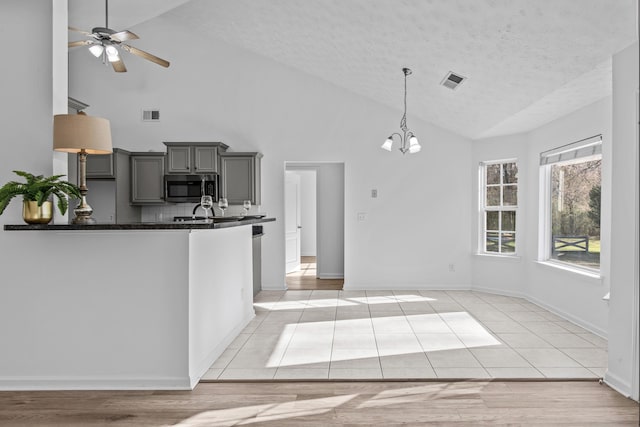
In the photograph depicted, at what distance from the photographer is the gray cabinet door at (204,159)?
6348 millimetres

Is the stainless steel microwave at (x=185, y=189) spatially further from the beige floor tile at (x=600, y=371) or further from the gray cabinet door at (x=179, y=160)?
the beige floor tile at (x=600, y=371)

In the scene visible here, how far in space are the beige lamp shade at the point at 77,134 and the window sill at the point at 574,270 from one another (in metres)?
4.48

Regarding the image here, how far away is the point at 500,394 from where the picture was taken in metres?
2.89

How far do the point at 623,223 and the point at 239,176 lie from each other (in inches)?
188

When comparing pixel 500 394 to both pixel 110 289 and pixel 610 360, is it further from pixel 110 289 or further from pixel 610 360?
pixel 110 289

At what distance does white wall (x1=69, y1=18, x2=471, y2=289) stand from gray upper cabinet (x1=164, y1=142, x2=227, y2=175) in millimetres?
501

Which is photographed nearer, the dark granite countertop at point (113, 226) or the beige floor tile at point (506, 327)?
the dark granite countertop at point (113, 226)

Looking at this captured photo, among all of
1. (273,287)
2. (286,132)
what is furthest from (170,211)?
(286,132)

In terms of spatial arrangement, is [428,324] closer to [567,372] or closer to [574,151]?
[567,372]

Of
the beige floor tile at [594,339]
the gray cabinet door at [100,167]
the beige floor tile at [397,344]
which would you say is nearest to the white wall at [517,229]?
the beige floor tile at [594,339]

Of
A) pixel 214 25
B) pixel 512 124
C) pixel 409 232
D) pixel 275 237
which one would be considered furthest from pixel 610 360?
pixel 214 25

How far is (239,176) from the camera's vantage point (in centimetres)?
646

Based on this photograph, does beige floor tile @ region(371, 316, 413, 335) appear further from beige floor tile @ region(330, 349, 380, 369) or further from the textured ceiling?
the textured ceiling

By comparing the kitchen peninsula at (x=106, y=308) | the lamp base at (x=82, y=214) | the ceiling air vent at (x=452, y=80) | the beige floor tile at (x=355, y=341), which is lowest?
the beige floor tile at (x=355, y=341)
